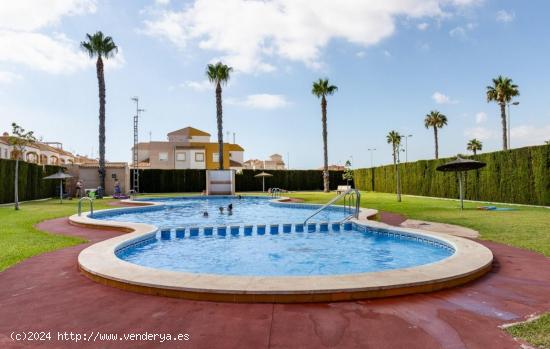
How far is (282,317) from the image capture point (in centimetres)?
→ 379

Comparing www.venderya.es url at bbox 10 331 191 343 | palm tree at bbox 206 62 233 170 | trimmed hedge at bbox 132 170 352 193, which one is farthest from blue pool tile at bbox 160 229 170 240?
trimmed hedge at bbox 132 170 352 193

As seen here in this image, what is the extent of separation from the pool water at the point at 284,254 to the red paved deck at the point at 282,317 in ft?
9.06

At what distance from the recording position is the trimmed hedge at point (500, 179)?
18.1m

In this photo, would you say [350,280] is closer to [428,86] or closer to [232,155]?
[428,86]

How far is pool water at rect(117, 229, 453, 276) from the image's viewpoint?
7602 millimetres

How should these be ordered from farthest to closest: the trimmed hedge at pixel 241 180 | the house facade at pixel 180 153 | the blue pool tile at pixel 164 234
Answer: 1. the house facade at pixel 180 153
2. the trimmed hedge at pixel 241 180
3. the blue pool tile at pixel 164 234

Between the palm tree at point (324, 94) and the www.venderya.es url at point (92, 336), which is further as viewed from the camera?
the palm tree at point (324, 94)

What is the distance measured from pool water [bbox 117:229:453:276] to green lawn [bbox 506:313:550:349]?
394cm

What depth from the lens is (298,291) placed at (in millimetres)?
4230

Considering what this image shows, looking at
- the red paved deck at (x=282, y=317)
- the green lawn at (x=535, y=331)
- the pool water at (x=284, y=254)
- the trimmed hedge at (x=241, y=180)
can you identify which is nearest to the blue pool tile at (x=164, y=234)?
the pool water at (x=284, y=254)

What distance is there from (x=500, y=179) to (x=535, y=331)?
67.9ft

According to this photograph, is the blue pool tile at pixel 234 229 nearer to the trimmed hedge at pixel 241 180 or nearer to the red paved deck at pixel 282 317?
the red paved deck at pixel 282 317

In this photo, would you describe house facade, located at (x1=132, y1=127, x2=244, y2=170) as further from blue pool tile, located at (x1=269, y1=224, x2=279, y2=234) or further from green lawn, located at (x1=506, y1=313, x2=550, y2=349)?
green lawn, located at (x1=506, y1=313, x2=550, y2=349)

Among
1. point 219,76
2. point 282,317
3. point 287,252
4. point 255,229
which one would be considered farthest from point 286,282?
point 219,76
